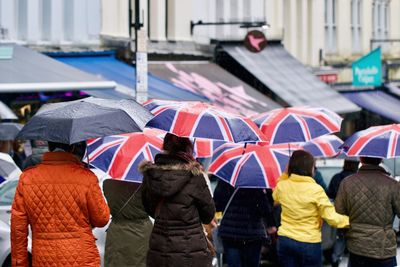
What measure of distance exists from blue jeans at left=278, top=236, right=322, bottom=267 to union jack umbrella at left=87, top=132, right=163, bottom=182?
1.46 m

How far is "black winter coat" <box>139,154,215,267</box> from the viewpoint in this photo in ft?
24.7

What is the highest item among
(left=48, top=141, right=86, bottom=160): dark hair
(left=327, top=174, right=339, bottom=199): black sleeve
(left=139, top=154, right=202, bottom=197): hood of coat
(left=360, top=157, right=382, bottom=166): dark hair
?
(left=48, top=141, right=86, bottom=160): dark hair

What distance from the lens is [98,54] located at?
73.4 ft

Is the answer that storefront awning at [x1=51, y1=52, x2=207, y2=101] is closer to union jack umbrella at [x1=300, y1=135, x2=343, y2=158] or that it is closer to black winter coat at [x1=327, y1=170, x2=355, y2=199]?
union jack umbrella at [x1=300, y1=135, x2=343, y2=158]

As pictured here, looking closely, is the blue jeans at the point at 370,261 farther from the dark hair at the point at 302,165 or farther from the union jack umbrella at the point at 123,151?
the union jack umbrella at the point at 123,151

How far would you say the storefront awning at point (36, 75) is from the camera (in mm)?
16653

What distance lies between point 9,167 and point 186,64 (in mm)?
14686

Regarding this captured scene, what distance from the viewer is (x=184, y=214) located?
7516 mm

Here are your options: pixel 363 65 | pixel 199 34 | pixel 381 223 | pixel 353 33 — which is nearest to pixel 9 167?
pixel 381 223

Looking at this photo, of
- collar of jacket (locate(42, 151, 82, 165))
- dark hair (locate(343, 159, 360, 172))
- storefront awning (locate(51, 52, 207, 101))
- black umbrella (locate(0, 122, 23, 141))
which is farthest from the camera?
storefront awning (locate(51, 52, 207, 101))

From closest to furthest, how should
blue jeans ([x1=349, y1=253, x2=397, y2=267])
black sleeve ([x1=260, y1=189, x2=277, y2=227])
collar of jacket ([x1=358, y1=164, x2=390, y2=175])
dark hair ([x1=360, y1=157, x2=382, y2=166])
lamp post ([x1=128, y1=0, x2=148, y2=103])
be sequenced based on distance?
blue jeans ([x1=349, y1=253, x2=397, y2=267]), collar of jacket ([x1=358, y1=164, x2=390, y2=175]), dark hair ([x1=360, y1=157, x2=382, y2=166]), black sleeve ([x1=260, y1=189, x2=277, y2=227]), lamp post ([x1=128, y1=0, x2=148, y2=103])

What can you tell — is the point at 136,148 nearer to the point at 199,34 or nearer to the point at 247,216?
the point at 247,216

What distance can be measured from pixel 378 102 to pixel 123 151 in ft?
82.8

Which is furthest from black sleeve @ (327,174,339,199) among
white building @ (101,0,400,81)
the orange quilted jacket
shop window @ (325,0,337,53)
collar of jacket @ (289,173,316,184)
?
shop window @ (325,0,337,53)
